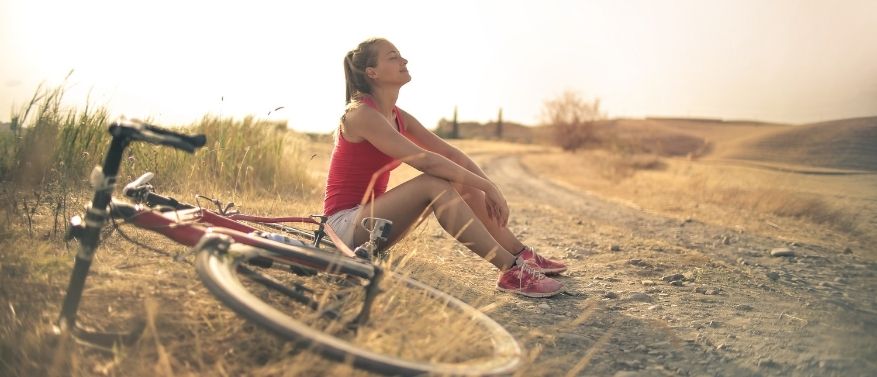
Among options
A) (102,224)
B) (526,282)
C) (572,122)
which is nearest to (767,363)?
(526,282)

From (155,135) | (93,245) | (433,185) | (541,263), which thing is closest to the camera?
(155,135)

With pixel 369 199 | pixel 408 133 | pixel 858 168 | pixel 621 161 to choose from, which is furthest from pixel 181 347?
pixel 621 161

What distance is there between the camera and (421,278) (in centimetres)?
381

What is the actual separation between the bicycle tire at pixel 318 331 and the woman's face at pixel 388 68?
4.51ft

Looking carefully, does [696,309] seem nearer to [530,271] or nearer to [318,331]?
[530,271]

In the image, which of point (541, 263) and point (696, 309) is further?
point (541, 263)

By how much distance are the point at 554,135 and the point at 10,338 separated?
4130cm

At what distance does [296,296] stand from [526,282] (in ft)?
5.86

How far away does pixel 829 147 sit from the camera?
1378 cm

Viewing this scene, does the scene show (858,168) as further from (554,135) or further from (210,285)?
(554,135)

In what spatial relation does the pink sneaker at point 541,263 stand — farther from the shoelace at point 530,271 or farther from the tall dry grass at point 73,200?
the tall dry grass at point 73,200

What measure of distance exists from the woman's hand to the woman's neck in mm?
735

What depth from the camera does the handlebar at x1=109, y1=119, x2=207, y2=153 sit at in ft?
7.07

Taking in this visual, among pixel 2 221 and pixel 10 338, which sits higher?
pixel 2 221
